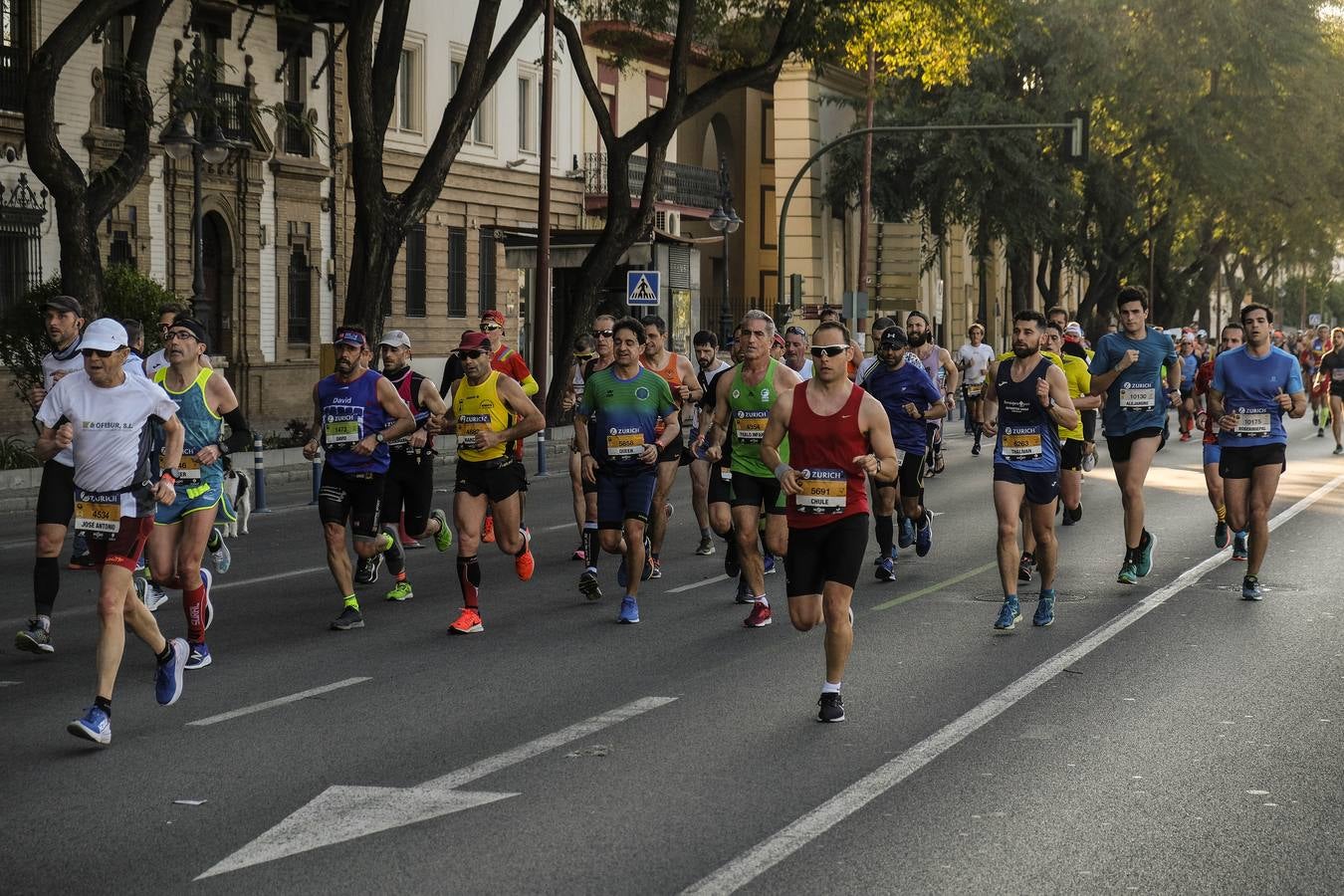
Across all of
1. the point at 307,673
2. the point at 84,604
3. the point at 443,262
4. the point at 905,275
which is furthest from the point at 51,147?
the point at 905,275

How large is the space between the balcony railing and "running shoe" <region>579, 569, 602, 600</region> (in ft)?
100

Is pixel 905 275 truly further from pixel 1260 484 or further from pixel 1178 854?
pixel 1178 854

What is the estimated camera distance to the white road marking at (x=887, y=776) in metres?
6.16

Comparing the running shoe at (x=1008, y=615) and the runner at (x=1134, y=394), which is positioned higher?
the runner at (x=1134, y=394)

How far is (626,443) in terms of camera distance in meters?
12.2

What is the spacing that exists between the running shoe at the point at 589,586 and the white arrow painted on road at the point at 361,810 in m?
4.95

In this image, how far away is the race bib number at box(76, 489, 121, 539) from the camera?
28.1 ft

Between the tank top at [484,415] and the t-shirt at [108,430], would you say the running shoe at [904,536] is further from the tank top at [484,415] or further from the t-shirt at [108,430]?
the t-shirt at [108,430]

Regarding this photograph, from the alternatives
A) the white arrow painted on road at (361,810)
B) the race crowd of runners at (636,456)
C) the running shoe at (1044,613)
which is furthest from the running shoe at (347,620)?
the running shoe at (1044,613)

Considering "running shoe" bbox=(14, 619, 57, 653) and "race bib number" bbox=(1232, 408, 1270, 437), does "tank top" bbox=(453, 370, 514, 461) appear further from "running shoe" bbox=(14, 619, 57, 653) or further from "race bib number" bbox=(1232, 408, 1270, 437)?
"race bib number" bbox=(1232, 408, 1270, 437)

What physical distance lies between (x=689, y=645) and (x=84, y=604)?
4.19 metres

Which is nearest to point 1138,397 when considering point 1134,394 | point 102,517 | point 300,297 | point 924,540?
point 1134,394

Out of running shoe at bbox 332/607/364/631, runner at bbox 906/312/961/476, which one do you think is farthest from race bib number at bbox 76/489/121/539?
runner at bbox 906/312/961/476

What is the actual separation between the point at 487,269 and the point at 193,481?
105 ft
